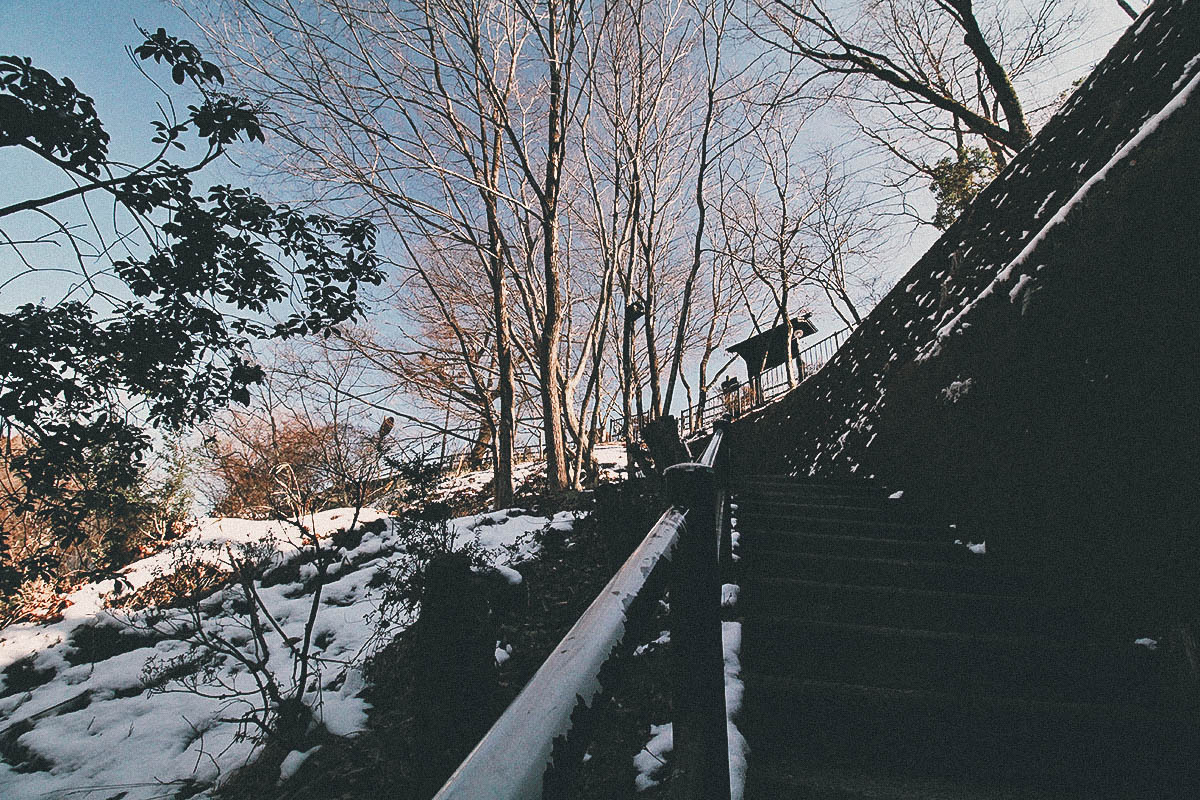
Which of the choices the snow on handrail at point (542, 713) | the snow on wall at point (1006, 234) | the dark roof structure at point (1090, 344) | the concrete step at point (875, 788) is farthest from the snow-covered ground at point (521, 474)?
the snow on handrail at point (542, 713)

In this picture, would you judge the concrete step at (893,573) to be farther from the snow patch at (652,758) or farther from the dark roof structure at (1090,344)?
the snow patch at (652,758)

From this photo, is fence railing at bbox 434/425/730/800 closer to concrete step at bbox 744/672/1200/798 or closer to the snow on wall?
concrete step at bbox 744/672/1200/798

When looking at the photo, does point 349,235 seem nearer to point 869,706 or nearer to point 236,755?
point 236,755

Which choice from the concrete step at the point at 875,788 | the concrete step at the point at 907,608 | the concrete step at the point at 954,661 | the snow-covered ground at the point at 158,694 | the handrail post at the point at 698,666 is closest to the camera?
the handrail post at the point at 698,666

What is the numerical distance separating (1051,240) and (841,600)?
207 centimetres

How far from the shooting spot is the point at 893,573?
8.24ft

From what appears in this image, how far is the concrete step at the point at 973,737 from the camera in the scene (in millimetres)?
1442

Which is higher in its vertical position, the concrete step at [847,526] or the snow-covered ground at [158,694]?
the concrete step at [847,526]

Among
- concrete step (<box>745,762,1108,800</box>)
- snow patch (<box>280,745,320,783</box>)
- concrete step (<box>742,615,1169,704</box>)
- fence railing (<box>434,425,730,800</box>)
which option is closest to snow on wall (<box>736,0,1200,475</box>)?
concrete step (<box>742,615,1169,704</box>)

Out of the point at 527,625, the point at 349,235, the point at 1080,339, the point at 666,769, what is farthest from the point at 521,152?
the point at 666,769

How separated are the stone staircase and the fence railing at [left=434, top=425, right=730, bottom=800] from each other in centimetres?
78

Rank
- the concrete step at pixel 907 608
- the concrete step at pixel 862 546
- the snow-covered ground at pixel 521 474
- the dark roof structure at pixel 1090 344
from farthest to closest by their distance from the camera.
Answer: the snow-covered ground at pixel 521 474, the concrete step at pixel 862 546, the concrete step at pixel 907 608, the dark roof structure at pixel 1090 344

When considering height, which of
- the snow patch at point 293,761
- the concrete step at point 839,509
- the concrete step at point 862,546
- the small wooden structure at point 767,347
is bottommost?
the snow patch at point 293,761

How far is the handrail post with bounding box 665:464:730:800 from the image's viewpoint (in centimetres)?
89
